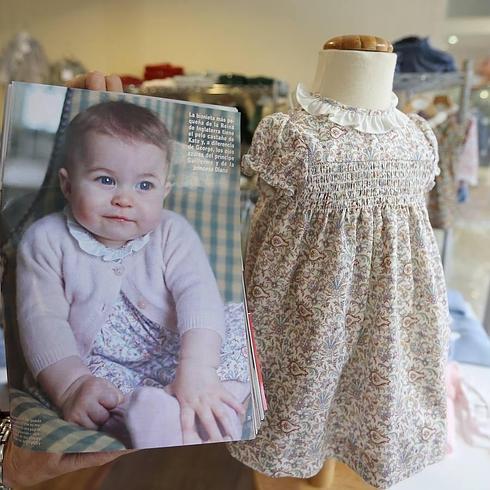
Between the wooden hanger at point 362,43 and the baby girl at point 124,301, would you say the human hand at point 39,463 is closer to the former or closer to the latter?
the baby girl at point 124,301

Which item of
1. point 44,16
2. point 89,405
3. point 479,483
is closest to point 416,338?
point 479,483

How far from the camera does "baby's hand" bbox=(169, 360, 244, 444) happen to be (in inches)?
19.6

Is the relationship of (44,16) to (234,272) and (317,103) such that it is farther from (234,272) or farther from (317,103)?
(234,272)

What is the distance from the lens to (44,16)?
267 centimetres

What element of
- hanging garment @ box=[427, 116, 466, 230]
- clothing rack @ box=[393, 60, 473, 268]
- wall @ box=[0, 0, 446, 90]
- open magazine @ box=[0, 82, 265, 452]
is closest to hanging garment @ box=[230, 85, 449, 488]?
open magazine @ box=[0, 82, 265, 452]

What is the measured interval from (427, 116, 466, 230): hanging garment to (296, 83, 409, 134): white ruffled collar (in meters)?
1.19

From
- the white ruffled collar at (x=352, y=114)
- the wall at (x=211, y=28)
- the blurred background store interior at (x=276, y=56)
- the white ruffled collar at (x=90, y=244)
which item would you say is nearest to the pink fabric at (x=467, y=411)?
the blurred background store interior at (x=276, y=56)

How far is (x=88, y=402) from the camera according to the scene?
0.48 metres

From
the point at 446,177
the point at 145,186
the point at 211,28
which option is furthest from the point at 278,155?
the point at 211,28

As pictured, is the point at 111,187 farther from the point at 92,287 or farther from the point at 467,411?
the point at 467,411

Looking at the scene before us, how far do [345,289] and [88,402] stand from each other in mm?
376

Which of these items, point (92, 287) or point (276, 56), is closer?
point (92, 287)

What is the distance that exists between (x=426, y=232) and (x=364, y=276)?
0.41ft

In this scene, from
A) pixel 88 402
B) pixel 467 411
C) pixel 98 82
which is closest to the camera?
pixel 88 402
